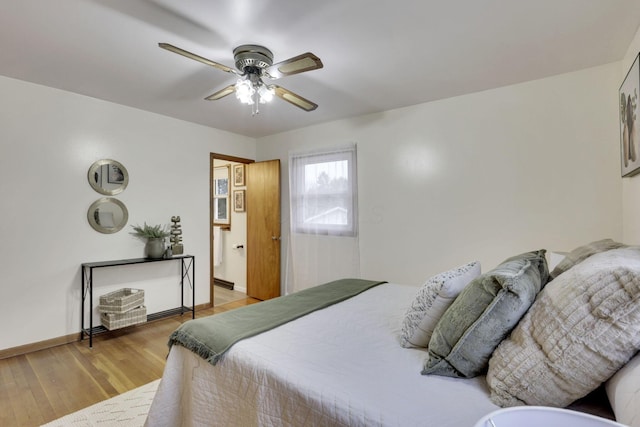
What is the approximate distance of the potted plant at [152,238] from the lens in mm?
3525

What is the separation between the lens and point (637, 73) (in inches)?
72.1

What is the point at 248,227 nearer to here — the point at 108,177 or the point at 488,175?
the point at 108,177

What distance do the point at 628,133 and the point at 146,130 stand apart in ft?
14.4

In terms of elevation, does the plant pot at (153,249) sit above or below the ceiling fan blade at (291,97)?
below

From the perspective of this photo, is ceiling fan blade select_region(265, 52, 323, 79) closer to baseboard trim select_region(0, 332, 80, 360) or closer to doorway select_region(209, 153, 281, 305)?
doorway select_region(209, 153, 281, 305)

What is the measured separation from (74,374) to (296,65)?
2904 mm

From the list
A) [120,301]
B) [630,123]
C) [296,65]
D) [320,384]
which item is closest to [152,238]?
[120,301]

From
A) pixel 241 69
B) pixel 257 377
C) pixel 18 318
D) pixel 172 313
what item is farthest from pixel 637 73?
pixel 18 318

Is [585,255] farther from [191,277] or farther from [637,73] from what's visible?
[191,277]

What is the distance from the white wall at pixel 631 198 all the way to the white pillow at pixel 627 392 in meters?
1.76

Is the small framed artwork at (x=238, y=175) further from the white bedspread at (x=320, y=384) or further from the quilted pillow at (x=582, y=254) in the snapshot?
the quilted pillow at (x=582, y=254)

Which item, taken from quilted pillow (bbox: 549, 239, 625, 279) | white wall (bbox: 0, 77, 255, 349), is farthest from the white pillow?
white wall (bbox: 0, 77, 255, 349)

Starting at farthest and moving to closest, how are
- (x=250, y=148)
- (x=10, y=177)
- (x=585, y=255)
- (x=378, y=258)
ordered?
(x=250, y=148), (x=378, y=258), (x=10, y=177), (x=585, y=255)

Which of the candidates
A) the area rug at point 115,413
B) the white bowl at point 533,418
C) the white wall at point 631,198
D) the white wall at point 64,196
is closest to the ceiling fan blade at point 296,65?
the white bowl at point 533,418
